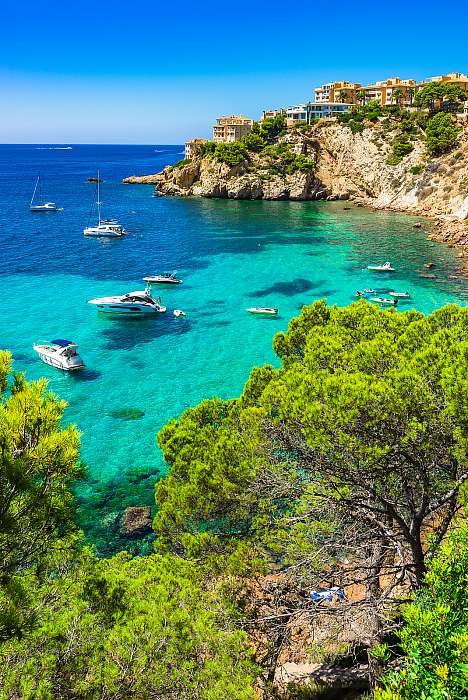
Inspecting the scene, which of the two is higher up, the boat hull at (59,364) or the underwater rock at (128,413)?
the boat hull at (59,364)

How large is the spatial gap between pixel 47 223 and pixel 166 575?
6695 cm

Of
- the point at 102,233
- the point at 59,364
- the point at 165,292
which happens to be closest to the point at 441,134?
the point at 102,233

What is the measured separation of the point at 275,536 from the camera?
955cm

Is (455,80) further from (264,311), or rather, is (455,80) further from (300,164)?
(264,311)

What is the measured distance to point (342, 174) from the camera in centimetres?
8450

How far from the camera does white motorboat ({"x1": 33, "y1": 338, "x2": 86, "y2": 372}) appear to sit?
25484mm

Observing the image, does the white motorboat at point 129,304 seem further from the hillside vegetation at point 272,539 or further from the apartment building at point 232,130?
the apartment building at point 232,130

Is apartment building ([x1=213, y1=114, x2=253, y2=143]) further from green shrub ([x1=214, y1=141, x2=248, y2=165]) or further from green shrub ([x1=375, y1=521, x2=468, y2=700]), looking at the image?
green shrub ([x1=375, y1=521, x2=468, y2=700])

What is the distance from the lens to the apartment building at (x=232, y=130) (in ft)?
327

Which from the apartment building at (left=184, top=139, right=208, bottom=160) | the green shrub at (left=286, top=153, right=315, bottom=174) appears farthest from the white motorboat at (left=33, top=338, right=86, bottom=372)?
the apartment building at (left=184, top=139, right=208, bottom=160)

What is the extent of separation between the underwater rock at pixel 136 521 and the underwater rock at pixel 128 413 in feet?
19.8

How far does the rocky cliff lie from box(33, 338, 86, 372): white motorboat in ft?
183

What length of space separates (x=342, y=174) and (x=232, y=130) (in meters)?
28.4

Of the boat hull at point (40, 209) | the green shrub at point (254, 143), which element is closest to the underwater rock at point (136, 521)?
the boat hull at point (40, 209)
